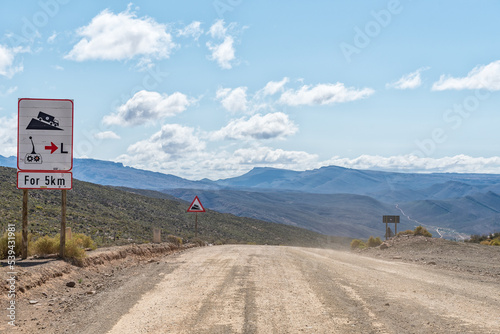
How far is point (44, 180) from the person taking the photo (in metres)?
13.3

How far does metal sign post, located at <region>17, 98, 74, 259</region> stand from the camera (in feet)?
42.8

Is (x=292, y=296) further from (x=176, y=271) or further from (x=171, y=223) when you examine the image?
(x=171, y=223)

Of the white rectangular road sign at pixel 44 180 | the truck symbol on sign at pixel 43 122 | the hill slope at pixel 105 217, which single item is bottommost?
the hill slope at pixel 105 217

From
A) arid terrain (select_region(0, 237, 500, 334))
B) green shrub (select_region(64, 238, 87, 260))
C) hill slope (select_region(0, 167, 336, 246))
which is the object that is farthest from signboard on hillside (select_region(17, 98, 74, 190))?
hill slope (select_region(0, 167, 336, 246))

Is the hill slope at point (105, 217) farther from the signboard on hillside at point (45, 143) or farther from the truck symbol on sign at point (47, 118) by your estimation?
the truck symbol on sign at point (47, 118)

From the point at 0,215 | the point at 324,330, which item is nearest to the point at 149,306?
the point at 324,330

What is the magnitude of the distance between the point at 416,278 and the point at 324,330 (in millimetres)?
7740

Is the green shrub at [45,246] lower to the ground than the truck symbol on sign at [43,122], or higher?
lower

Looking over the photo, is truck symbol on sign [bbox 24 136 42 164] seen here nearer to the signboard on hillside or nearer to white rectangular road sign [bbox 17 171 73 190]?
the signboard on hillside

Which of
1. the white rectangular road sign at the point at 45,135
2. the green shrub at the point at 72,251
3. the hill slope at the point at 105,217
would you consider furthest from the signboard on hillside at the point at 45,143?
the hill slope at the point at 105,217

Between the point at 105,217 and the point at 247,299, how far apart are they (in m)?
37.6

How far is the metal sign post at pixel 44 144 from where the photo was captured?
42.8 feet

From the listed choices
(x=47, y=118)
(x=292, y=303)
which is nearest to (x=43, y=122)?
(x=47, y=118)

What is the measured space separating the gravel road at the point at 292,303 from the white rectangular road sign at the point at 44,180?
12.0 feet
